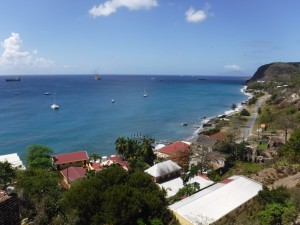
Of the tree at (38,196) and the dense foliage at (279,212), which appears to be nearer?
the dense foliage at (279,212)

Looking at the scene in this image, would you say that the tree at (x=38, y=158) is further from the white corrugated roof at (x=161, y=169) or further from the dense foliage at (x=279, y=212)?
the dense foliage at (x=279, y=212)

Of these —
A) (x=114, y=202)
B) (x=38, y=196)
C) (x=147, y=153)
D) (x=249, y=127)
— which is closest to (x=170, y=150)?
(x=147, y=153)

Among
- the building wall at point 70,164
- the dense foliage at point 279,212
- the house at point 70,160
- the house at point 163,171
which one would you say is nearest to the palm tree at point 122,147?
the house at point 70,160

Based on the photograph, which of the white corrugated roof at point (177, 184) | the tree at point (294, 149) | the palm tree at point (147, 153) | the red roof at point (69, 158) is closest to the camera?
the white corrugated roof at point (177, 184)

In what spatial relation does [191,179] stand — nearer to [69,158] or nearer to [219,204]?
[219,204]

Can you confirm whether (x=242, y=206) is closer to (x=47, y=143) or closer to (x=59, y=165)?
(x=59, y=165)

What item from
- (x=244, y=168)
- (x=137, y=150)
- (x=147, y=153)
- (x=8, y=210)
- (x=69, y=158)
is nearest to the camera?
(x=8, y=210)

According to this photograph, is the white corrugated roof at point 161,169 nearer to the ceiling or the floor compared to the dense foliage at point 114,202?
nearer to the floor

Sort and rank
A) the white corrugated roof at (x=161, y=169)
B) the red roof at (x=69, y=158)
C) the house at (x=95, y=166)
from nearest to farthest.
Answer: the white corrugated roof at (x=161, y=169) → the house at (x=95, y=166) → the red roof at (x=69, y=158)
